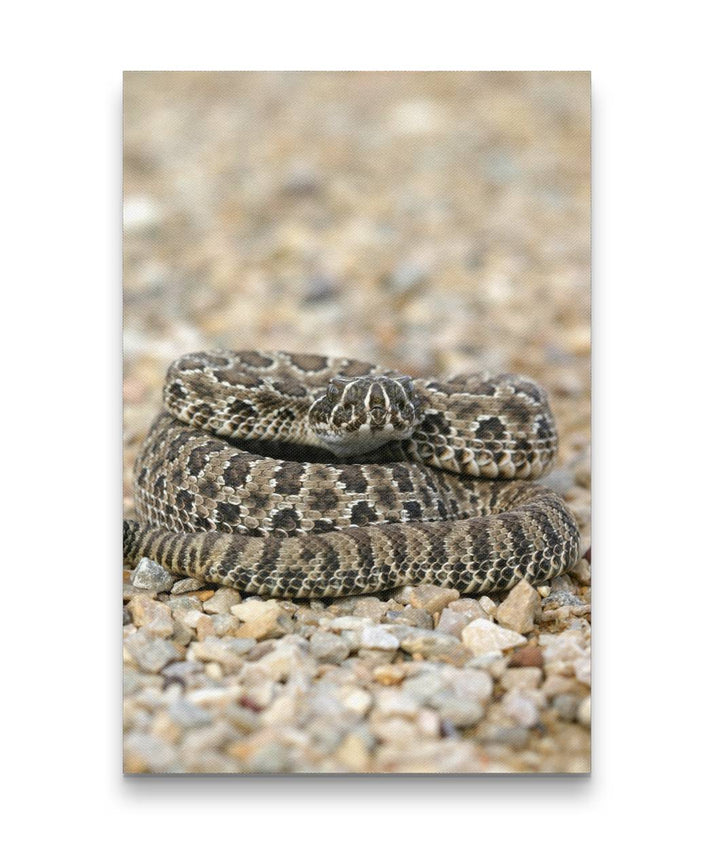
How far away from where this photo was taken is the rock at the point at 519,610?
16.5 ft

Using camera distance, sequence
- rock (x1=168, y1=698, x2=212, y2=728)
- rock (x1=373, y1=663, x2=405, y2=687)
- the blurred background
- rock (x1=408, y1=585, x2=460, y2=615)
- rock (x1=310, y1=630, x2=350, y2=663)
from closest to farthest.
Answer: rock (x1=168, y1=698, x2=212, y2=728)
rock (x1=373, y1=663, x2=405, y2=687)
rock (x1=310, y1=630, x2=350, y2=663)
rock (x1=408, y1=585, x2=460, y2=615)
the blurred background

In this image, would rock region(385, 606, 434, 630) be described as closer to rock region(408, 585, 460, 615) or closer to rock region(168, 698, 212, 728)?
rock region(408, 585, 460, 615)

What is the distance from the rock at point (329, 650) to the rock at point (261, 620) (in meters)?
0.18

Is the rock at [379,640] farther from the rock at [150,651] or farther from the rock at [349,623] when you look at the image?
the rock at [150,651]

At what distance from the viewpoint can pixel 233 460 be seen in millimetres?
5594

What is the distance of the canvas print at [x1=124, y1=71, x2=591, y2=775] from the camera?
15.6ft

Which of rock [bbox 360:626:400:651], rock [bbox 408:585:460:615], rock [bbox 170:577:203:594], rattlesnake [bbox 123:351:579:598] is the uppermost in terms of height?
rattlesnake [bbox 123:351:579:598]

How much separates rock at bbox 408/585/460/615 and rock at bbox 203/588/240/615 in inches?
32.7

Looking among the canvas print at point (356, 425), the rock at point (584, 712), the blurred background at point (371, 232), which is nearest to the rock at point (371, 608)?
the canvas print at point (356, 425)

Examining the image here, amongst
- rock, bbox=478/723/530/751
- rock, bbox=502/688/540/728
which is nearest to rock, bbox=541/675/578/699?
rock, bbox=502/688/540/728

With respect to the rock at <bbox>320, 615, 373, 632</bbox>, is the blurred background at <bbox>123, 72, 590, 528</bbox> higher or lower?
higher
